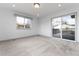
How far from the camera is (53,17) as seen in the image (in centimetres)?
558

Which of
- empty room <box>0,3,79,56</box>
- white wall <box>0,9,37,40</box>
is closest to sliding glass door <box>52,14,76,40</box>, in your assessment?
empty room <box>0,3,79,56</box>

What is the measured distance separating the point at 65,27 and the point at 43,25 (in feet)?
8.77

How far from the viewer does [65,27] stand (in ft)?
15.5

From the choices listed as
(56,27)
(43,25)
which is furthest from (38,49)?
(43,25)

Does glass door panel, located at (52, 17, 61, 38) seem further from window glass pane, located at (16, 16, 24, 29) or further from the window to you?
window glass pane, located at (16, 16, 24, 29)

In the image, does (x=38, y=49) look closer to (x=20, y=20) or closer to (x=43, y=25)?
(x=20, y=20)

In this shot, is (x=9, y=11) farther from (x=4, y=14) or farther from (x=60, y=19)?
(x=60, y=19)

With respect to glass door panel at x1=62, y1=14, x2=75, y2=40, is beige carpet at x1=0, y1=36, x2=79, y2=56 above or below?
below

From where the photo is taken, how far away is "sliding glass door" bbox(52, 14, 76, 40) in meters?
4.33

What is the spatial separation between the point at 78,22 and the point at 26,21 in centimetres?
463

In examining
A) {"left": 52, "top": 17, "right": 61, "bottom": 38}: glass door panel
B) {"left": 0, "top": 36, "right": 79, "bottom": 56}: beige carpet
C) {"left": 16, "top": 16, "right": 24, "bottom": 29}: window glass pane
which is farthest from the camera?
{"left": 16, "top": 16, "right": 24, "bottom": 29}: window glass pane

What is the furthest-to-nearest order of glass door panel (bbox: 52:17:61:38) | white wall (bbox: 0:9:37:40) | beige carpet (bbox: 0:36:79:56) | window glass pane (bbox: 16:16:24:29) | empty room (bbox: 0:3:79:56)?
window glass pane (bbox: 16:16:24:29) → glass door panel (bbox: 52:17:61:38) → white wall (bbox: 0:9:37:40) → empty room (bbox: 0:3:79:56) → beige carpet (bbox: 0:36:79:56)

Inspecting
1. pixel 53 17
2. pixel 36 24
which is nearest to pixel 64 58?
pixel 53 17

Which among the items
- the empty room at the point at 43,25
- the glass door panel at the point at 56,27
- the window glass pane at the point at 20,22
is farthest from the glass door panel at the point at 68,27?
the window glass pane at the point at 20,22
